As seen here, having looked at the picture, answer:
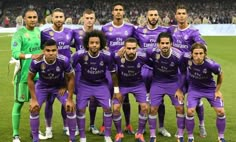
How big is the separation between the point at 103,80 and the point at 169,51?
124cm

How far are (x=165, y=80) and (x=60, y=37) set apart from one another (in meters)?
2.03

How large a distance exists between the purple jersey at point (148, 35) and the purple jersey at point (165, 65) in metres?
0.53

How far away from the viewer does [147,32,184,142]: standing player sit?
732 cm

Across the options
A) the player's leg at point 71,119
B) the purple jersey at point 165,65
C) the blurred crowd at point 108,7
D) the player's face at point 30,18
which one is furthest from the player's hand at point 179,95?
the blurred crowd at point 108,7

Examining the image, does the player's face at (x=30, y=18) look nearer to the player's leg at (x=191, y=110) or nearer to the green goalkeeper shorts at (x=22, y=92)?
the green goalkeeper shorts at (x=22, y=92)

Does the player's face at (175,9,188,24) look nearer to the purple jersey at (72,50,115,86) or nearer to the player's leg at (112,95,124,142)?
the purple jersey at (72,50,115,86)

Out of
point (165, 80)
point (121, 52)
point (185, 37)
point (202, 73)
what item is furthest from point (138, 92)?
point (185, 37)

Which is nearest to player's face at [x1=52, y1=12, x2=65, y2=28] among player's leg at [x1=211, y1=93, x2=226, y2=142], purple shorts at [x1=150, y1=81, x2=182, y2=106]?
purple shorts at [x1=150, y1=81, x2=182, y2=106]

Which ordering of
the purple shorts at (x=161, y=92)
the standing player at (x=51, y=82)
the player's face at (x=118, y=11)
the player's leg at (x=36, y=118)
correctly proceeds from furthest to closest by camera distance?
Answer: the player's face at (x=118, y=11), the purple shorts at (x=161, y=92), the player's leg at (x=36, y=118), the standing player at (x=51, y=82)

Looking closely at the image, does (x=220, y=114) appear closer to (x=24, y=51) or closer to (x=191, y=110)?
(x=191, y=110)

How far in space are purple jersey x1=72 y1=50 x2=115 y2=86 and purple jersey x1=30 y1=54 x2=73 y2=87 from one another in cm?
32

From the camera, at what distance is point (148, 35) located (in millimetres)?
7992

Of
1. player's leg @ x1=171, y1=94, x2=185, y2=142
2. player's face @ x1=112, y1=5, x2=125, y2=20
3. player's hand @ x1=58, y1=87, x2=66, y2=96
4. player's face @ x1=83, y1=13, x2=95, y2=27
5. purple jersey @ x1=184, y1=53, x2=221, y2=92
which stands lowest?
player's leg @ x1=171, y1=94, x2=185, y2=142

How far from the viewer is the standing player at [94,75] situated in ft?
23.6
